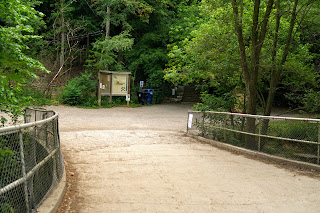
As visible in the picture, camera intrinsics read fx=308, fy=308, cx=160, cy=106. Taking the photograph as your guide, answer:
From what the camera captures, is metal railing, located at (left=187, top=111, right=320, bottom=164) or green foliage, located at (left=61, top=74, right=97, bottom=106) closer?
metal railing, located at (left=187, top=111, right=320, bottom=164)

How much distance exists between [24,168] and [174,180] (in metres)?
3.39

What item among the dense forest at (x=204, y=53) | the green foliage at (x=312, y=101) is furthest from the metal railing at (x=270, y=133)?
the green foliage at (x=312, y=101)

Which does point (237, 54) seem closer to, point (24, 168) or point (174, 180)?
point (174, 180)

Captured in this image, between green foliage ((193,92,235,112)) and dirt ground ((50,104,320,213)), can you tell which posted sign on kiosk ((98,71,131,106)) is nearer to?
green foliage ((193,92,235,112))

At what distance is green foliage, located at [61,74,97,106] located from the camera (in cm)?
2177

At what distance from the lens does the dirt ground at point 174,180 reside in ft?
16.7

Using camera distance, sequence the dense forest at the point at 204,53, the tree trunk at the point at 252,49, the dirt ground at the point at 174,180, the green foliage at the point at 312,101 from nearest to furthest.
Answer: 1. the dirt ground at the point at 174,180
2. the dense forest at the point at 204,53
3. the tree trunk at the point at 252,49
4. the green foliage at the point at 312,101

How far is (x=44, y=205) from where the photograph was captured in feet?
14.4

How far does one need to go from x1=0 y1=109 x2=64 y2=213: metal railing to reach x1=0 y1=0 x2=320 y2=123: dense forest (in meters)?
1.23

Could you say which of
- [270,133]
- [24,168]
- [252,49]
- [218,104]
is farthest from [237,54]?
[24,168]

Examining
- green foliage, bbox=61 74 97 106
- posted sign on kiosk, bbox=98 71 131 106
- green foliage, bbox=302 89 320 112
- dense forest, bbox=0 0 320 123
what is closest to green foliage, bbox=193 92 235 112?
dense forest, bbox=0 0 320 123

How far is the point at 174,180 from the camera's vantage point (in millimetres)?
6391

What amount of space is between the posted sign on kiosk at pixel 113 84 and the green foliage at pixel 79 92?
914 mm

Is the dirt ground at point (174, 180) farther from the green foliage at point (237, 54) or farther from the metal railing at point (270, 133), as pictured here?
the green foliage at point (237, 54)
